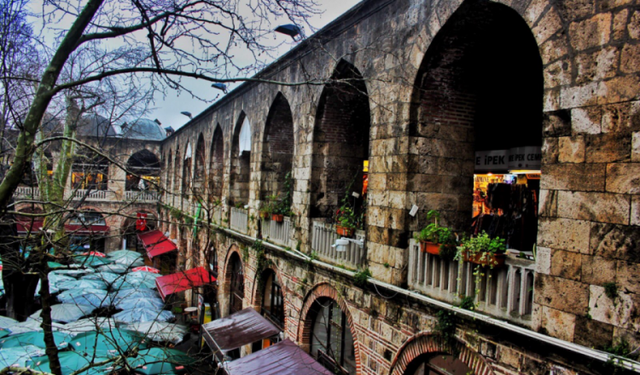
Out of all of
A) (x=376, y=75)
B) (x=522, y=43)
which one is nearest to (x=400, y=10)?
(x=376, y=75)

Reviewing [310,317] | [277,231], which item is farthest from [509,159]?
[277,231]

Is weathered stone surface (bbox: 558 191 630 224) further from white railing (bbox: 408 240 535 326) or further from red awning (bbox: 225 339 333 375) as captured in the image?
red awning (bbox: 225 339 333 375)

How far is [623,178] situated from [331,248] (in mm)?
5363

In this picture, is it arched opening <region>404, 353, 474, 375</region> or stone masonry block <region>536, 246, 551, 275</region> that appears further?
arched opening <region>404, 353, 474, 375</region>

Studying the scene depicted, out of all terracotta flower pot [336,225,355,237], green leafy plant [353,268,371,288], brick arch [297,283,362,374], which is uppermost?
terracotta flower pot [336,225,355,237]

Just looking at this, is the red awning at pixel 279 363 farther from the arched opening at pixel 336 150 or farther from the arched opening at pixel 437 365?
the arched opening at pixel 336 150

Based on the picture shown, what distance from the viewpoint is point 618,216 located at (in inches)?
157

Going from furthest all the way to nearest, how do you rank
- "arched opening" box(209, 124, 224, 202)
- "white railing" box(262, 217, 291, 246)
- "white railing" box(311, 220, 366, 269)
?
"arched opening" box(209, 124, 224, 202) → "white railing" box(262, 217, 291, 246) → "white railing" box(311, 220, 366, 269)

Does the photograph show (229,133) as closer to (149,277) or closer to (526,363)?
(149,277)

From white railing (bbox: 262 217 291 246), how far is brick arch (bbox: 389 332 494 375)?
4598 mm

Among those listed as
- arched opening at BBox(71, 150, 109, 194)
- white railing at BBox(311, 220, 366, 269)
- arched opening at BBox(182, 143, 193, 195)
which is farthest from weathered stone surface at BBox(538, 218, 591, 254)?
arched opening at BBox(182, 143, 193, 195)

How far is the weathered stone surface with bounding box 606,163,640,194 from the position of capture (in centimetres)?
387

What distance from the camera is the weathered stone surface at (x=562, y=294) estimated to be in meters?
4.19

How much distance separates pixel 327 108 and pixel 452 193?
138 inches
